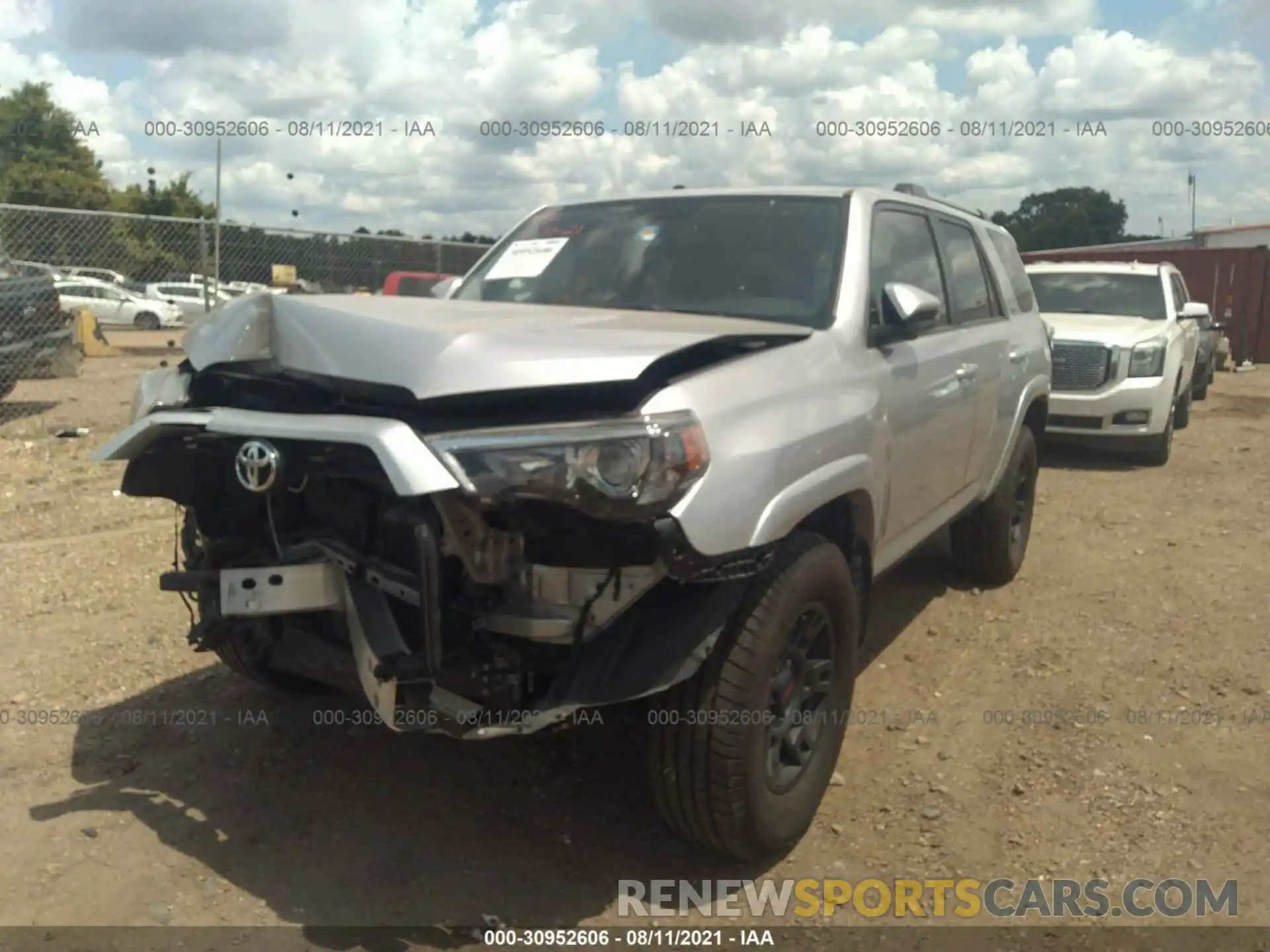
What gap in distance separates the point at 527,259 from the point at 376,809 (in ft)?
7.11

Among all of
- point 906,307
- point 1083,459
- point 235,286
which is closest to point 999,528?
point 906,307

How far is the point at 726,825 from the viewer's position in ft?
9.45

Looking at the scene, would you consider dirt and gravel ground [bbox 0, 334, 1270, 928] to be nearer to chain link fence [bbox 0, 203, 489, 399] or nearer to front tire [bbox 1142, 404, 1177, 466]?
front tire [bbox 1142, 404, 1177, 466]

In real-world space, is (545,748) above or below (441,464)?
below

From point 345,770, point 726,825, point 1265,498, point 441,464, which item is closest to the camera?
point 441,464

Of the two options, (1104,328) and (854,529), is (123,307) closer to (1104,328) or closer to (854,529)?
(1104,328)

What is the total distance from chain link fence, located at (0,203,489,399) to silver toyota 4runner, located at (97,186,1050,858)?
7528 mm

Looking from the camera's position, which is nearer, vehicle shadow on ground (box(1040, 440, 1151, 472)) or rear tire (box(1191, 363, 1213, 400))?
vehicle shadow on ground (box(1040, 440, 1151, 472))

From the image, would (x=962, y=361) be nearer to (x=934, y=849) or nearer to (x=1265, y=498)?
(x=934, y=849)

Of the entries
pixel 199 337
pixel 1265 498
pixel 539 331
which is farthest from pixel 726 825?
pixel 1265 498

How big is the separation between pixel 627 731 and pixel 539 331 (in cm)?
165

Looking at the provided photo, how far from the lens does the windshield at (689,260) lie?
3.78 metres

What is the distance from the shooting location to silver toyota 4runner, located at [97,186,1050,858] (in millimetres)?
2566

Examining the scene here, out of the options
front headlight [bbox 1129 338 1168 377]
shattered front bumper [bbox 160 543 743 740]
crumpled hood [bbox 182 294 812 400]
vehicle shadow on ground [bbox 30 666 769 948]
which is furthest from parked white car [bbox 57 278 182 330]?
shattered front bumper [bbox 160 543 743 740]
